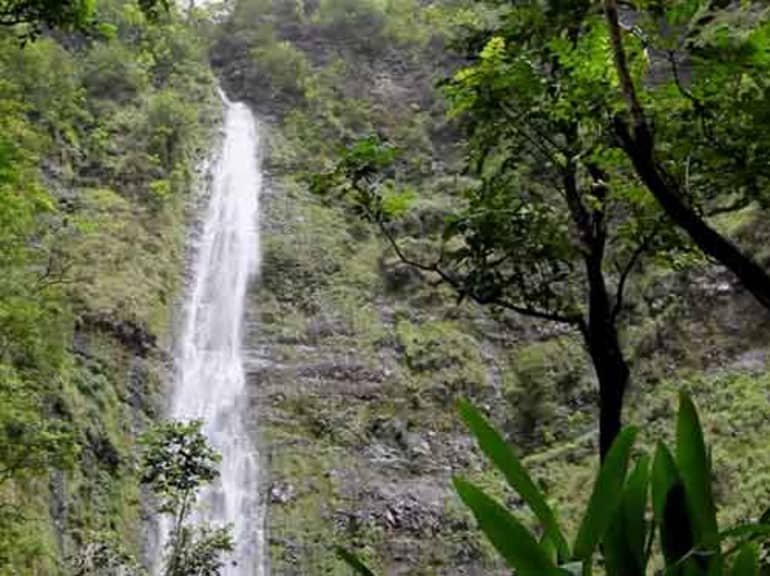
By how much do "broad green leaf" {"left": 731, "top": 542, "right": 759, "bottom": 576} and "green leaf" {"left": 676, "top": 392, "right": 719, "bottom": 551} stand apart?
0.27 ft

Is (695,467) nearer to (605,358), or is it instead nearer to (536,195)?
→ (605,358)

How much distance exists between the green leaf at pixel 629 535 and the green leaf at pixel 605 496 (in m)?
0.03

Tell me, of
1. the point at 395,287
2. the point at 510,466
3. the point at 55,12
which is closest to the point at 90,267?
the point at 395,287

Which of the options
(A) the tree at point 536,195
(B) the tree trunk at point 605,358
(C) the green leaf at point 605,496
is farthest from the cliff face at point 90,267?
(C) the green leaf at point 605,496

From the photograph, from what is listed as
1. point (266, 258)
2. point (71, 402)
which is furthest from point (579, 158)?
point (266, 258)

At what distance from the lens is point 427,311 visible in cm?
1491

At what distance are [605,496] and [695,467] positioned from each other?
0.16m

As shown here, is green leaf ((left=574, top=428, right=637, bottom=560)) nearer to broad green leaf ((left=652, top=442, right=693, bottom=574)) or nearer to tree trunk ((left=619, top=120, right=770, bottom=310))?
broad green leaf ((left=652, top=442, right=693, bottom=574))

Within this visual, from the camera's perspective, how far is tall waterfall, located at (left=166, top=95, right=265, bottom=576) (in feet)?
38.0

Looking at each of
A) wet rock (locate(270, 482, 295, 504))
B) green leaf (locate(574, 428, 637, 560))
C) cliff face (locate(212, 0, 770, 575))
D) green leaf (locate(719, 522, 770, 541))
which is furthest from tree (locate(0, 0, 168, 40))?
wet rock (locate(270, 482, 295, 504))

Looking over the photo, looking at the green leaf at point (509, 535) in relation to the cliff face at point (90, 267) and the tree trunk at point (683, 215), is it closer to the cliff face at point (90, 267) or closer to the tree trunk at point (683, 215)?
the tree trunk at point (683, 215)

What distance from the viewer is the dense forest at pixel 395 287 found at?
2.67 metres

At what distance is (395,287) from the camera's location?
15.4 meters

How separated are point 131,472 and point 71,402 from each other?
1122mm
